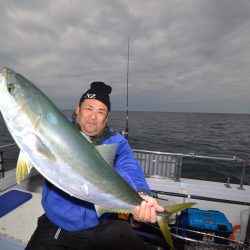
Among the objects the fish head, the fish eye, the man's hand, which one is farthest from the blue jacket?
the fish eye

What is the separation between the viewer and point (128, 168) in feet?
10.2

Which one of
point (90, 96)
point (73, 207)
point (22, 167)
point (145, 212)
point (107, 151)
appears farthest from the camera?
point (90, 96)

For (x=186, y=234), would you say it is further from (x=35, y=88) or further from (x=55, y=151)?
(x=35, y=88)

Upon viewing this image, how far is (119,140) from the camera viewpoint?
3.32m

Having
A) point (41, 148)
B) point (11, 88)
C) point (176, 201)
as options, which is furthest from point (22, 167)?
point (176, 201)

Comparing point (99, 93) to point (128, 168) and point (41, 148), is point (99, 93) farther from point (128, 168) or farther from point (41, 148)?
point (41, 148)

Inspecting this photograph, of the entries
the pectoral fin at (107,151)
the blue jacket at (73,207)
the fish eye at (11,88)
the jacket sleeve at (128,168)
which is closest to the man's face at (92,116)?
the jacket sleeve at (128,168)

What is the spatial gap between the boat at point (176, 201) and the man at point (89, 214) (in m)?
1.57

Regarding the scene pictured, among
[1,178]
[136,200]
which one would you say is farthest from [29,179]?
[136,200]

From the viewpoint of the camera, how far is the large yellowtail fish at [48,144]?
193 cm

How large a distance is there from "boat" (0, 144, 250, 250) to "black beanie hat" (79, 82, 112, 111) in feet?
10.0

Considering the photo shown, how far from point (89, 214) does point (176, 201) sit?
3697 millimetres

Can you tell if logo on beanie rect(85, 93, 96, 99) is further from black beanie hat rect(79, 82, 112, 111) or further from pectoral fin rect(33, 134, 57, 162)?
pectoral fin rect(33, 134, 57, 162)

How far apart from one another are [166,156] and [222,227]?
2894 millimetres
